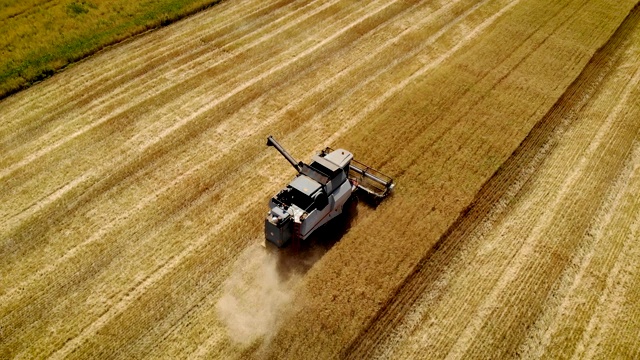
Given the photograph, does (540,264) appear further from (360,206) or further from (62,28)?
(62,28)

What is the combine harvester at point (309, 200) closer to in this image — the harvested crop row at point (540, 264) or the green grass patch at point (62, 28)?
the harvested crop row at point (540, 264)

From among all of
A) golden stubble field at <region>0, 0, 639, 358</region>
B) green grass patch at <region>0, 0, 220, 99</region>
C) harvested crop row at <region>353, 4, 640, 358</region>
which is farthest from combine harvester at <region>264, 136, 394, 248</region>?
green grass patch at <region>0, 0, 220, 99</region>

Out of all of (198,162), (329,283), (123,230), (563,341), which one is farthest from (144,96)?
(563,341)

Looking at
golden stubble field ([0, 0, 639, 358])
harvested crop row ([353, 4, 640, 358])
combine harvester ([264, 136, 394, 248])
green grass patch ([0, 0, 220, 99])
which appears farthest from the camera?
green grass patch ([0, 0, 220, 99])

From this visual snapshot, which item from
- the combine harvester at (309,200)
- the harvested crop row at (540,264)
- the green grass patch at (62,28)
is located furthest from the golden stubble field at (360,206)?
the combine harvester at (309,200)

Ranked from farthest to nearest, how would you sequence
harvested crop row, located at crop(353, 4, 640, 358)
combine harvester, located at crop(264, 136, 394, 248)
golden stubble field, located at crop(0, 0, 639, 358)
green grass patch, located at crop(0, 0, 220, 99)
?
green grass patch, located at crop(0, 0, 220, 99)
combine harvester, located at crop(264, 136, 394, 248)
golden stubble field, located at crop(0, 0, 639, 358)
harvested crop row, located at crop(353, 4, 640, 358)

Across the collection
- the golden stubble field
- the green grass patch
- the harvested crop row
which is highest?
the green grass patch

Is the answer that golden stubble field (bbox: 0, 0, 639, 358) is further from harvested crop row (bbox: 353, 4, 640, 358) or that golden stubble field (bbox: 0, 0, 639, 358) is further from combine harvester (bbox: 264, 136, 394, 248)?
combine harvester (bbox: 264, 136, 394, 248)
